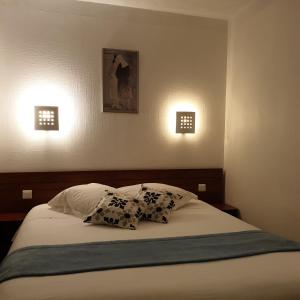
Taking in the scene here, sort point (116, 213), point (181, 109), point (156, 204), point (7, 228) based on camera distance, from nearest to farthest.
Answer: point (116, 213), point (156, 204), point (7, 228), point (181, 109)

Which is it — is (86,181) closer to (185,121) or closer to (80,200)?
(80,200)

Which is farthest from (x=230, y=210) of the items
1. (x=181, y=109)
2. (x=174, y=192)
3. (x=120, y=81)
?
(x=120, y=81)

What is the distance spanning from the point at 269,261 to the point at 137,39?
2.28m

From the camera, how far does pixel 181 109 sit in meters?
3.05

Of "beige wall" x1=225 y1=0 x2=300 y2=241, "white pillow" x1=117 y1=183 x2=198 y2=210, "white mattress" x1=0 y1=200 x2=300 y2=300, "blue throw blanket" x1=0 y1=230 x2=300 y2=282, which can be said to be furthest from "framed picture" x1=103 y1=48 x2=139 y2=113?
"white mattress" x1=0 y1=200 x2=300 y2=300

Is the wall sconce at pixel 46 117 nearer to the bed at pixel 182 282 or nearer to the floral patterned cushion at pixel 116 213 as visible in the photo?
the floral patterned cushion at pixel 116 213

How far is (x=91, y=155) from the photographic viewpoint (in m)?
2.82

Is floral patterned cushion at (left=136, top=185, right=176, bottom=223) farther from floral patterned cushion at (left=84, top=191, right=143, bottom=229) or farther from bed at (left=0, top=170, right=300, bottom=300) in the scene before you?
bed at (left=0, top=170, right=300, bottom=300)

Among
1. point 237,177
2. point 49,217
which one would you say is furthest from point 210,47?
point 49,217

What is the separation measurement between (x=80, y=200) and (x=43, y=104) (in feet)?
3.18

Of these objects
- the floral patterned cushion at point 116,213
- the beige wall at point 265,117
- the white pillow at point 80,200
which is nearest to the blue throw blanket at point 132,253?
the floral patterned cushion at point 116,213

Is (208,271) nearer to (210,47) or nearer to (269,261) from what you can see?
(269,261)

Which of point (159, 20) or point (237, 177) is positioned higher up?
point (159, 20)

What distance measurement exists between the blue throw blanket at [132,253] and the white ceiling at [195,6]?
7.03ft
